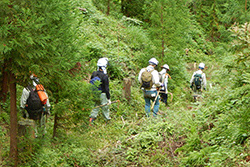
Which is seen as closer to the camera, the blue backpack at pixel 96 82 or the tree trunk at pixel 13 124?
the tree trunk at pixel 13 124

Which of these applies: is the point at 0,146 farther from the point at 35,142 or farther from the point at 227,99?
the point at 227,99

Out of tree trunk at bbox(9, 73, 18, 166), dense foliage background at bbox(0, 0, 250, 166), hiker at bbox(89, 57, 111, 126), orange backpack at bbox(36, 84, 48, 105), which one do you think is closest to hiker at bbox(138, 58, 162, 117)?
dense foliage background at bbox(0, 0, 250, 166)

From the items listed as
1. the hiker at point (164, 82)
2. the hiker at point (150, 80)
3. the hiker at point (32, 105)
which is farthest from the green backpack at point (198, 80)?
the hiker at point (32, 105)

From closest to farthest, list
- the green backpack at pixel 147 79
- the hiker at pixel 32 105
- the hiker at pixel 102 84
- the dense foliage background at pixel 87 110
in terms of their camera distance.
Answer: the dense foliage background at pixel 87 110 < the hiker at pixel 32 105 < the hiker at pixel 102 84 < the green backpack at pixel 147 79

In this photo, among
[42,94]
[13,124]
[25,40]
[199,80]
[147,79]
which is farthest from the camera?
[199,80]

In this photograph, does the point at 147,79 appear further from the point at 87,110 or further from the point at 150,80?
the point at 87,110

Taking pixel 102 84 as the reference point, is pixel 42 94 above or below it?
below

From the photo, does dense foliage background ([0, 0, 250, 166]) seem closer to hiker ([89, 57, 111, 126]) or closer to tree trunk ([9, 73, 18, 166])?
tree trunk ([9, 73, 18, 166])

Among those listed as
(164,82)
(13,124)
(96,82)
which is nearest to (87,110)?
(96,82)

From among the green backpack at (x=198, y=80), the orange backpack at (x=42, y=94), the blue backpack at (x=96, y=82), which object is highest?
the green backpack at (x=198, y=80)

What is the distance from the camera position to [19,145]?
5625mm

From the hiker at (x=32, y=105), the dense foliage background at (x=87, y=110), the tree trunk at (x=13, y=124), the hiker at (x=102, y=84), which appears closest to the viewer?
the dense foliage background at (x=87, y=110)

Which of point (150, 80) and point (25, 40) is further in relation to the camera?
point (150, 80)

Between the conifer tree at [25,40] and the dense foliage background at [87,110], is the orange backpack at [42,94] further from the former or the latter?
the conifer tree at [25,40]
